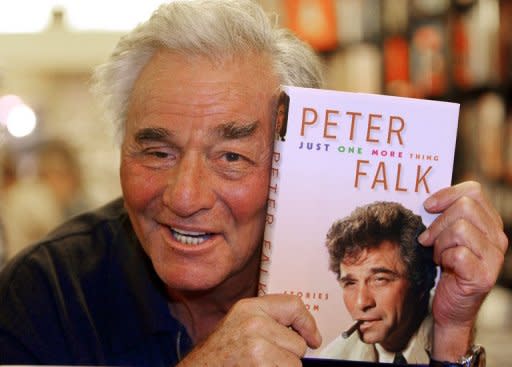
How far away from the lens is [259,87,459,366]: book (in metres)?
1.36

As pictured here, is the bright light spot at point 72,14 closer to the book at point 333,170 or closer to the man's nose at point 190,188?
the man's nose at point 190,188

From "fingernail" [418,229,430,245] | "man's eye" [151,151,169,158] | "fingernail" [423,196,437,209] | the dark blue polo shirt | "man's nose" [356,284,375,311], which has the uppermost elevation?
"man's eye" [151,151,169,158]

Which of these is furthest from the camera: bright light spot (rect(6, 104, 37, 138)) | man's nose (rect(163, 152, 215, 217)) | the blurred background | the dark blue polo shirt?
bright light spot (rect(6, 104, 37, 138))

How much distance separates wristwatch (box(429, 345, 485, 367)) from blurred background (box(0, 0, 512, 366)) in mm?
2172

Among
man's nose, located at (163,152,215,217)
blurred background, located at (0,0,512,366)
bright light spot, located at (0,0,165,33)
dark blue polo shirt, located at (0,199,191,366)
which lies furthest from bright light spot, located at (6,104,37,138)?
man's nose, located at (163,152,215,217)

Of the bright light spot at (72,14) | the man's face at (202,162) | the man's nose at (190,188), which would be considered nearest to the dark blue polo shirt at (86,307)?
the man's face at (202,162)

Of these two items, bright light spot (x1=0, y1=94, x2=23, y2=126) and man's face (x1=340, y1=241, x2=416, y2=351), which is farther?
bright light spot (x1=0, y1=94, x2=23, y2=126)

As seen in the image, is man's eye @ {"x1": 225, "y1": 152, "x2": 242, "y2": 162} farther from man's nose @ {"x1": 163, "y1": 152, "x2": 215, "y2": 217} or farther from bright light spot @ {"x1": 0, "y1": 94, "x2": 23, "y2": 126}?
bright light spot @ {"x1": 0, "y1": 94, "x2": 23, "y2": 126}

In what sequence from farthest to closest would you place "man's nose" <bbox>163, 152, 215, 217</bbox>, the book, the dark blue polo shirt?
the dark blue polo shirt
"man's nose" <bbox>163, 152, 215, 217</bbox>
the book

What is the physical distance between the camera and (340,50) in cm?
585

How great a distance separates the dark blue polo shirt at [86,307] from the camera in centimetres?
176

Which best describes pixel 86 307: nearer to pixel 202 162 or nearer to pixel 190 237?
pixel 190 237

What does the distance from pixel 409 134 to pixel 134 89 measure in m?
0.58

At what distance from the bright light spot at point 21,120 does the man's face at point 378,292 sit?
302 centimetres
